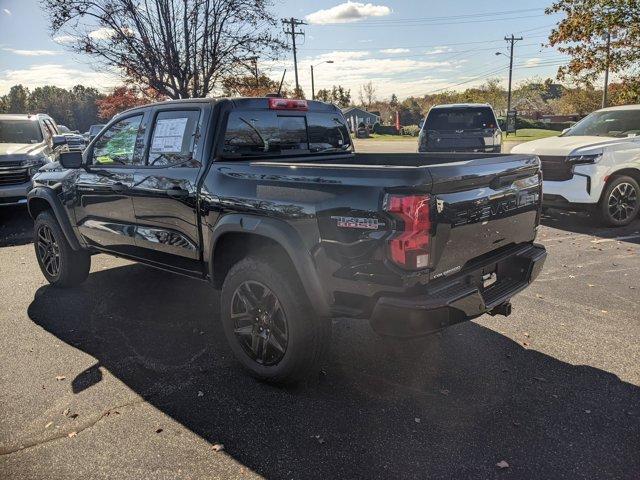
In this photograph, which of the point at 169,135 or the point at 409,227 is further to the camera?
the point at 169,135

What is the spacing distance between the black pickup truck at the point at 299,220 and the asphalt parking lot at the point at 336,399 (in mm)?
A: 429

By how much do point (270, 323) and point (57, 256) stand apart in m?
3.40

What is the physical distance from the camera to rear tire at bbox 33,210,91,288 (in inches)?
210

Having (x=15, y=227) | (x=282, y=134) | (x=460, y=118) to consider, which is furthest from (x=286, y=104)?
(x=460, y=118)

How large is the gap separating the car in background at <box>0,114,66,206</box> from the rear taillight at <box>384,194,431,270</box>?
916cm

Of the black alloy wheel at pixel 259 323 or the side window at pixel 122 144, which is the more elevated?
the side window at pixel 122 144

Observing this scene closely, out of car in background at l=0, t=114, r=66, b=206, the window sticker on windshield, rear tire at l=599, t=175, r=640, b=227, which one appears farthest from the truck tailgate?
car in background at l=0, t=114, r=66, b=206

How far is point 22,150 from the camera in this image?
1009 cm

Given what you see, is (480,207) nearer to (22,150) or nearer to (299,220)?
(299,220)

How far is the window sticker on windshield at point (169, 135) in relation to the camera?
388 cm

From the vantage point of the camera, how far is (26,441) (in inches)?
112

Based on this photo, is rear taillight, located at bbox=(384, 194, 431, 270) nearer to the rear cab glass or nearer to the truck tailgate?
the truck tailgate

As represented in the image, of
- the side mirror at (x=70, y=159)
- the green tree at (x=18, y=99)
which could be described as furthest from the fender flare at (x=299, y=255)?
the green tree at (x=18, y=99)

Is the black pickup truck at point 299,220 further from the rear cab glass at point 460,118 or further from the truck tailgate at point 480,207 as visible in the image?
the rear cab glass at point 460,118
